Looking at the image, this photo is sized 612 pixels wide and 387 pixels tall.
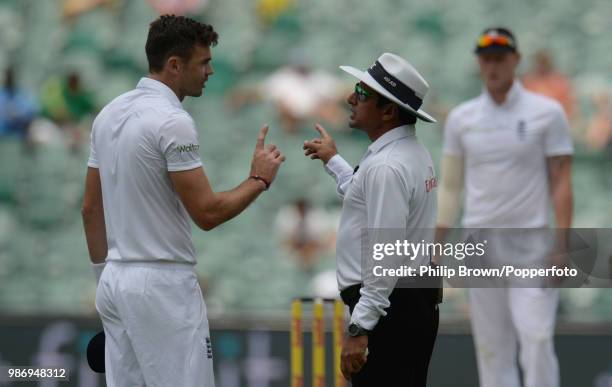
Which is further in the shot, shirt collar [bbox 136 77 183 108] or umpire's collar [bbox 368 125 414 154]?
umpire's collar [bbox 368 125 414 154]

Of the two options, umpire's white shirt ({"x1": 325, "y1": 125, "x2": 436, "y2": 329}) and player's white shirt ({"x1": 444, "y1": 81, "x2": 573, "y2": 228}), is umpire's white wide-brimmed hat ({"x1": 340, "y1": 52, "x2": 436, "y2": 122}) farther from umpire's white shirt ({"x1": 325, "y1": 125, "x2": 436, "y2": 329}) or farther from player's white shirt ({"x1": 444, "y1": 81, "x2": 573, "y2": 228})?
player's white shirt ({"x1": 444, "y1": 81, "x2": 573, "y2": 228})

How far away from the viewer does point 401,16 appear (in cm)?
980

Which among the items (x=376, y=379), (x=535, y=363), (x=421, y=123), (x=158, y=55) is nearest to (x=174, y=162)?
(x=158, y=55)

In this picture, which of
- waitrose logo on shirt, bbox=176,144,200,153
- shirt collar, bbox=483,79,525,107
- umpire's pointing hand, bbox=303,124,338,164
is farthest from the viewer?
shirt collar, bbox=483,79,525,107

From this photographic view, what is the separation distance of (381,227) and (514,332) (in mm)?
2788

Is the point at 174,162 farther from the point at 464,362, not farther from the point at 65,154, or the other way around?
the point at 65,154

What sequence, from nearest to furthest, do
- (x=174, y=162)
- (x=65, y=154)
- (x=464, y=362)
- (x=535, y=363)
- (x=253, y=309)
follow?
(x=174, y=162) < (x=535, y=363) < (x=464, y=362) < (x=253, y=309) < (x=65, y=154)

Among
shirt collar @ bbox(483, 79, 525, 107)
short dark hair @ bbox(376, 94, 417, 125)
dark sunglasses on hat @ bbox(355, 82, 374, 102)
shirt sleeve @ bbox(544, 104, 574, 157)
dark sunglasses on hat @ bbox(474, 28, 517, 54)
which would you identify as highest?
dark sunglasses on hat @ bbox(474, 28, 517, 54)

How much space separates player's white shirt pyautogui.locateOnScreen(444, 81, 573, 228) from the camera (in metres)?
7.05

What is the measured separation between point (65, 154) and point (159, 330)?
18.1ft

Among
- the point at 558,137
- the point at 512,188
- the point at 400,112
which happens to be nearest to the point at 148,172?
the point at 400,112

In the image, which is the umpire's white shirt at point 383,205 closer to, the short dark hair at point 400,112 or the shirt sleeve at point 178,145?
the short dark hair at point 400,112

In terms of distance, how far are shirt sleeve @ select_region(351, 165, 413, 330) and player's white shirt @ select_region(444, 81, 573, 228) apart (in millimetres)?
2536

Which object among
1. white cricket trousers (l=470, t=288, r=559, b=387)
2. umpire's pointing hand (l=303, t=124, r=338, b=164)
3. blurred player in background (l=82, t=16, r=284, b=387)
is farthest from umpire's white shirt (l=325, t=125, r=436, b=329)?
white cricket trousers (l=470, t=288, r=559, b=387)
